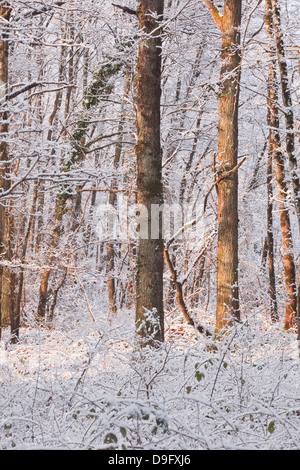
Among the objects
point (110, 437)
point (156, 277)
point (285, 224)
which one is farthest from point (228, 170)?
point (110, 437)

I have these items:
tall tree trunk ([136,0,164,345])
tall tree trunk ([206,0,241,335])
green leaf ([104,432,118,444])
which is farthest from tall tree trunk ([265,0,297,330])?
green leaf ([104,432,118,444])

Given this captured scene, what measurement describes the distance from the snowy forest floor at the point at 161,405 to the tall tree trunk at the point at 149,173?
0.90 meters

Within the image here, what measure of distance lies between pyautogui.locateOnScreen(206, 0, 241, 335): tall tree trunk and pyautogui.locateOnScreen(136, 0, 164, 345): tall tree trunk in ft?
4.28

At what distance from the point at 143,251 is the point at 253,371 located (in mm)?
2136

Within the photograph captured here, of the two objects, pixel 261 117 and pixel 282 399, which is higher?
pixel 261 117

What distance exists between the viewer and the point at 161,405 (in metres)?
2.73

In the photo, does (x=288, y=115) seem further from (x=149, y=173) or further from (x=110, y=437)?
(x=110, y=437)

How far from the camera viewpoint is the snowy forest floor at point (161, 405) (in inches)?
110

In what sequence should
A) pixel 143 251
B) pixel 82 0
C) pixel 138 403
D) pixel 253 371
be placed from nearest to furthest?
1. pixel 138 403
2. pixel 253 371
3. pixel 143 251
4. pixel 82 0

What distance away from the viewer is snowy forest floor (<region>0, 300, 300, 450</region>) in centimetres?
280

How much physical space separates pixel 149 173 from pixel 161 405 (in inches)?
148

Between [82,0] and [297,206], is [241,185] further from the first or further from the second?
[297,206]
